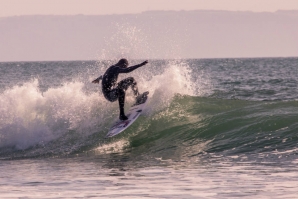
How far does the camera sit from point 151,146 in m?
14.9

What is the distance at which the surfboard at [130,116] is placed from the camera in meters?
15.3

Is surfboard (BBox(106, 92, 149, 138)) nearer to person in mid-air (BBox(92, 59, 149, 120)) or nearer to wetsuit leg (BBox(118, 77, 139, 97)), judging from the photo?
person in mid-air (BBox(92, 59, 149, 120))

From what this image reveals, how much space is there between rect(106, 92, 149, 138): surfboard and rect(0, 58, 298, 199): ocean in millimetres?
291

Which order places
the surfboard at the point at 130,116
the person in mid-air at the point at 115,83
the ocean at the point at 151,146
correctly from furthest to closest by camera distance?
the surfboard at the point at 130,116 < the person in mid-air at the point at 115,83 < the ocean at the point at 151,146

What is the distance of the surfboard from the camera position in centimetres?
1531

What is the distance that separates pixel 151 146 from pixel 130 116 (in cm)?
121

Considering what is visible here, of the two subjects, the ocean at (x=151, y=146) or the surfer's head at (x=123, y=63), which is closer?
the ocean at (x=151, y=146)

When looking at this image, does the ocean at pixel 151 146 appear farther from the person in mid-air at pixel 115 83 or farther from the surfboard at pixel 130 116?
the person in mid-air at pixel 115 83

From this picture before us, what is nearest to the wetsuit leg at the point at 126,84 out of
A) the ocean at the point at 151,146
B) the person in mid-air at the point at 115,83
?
the person in mid-air at the point at 115,83

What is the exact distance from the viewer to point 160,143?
15.2 meters

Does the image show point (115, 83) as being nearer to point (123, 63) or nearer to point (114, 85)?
point (114, 85)

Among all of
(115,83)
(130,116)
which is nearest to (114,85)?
(115,83)

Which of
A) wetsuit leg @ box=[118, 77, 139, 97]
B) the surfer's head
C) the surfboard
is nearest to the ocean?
the surfboard

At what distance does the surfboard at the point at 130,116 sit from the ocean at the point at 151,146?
29 cm
